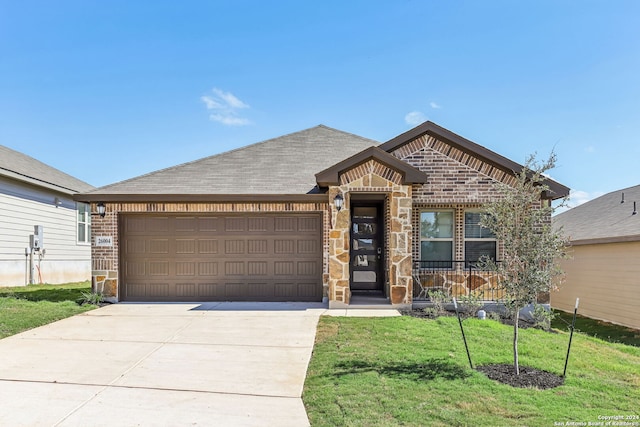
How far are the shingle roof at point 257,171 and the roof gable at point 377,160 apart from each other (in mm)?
905

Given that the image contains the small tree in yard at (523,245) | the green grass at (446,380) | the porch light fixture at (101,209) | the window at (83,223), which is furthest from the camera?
the window at (83,223)

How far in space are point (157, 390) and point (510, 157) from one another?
29.8 ft

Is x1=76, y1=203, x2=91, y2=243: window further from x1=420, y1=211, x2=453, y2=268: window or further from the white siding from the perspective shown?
x1=420, y1=211, x2=453, y2=268: window

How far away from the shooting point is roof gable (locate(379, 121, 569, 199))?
9797 millimetres

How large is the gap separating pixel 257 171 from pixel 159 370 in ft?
22.5

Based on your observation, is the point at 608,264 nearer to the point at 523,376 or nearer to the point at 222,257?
the point at 523,376

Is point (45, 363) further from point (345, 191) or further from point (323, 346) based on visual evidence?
point (345, 191)

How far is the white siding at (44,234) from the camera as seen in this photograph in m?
13.6

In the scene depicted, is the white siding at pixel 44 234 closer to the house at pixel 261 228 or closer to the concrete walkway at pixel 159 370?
the house at pixel 261 228

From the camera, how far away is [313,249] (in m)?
10.3

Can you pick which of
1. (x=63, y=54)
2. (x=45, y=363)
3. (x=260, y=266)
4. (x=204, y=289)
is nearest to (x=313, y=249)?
(x=260, y=266)

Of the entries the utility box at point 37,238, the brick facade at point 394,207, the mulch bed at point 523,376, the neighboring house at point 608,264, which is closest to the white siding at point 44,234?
the utility box at point 37,238

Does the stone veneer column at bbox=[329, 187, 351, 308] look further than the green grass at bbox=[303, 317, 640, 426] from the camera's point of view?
Yes

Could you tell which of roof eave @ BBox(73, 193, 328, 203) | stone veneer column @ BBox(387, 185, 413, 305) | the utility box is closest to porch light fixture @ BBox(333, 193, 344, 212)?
roof eave @ BBox(73, 193, 328, 203)
